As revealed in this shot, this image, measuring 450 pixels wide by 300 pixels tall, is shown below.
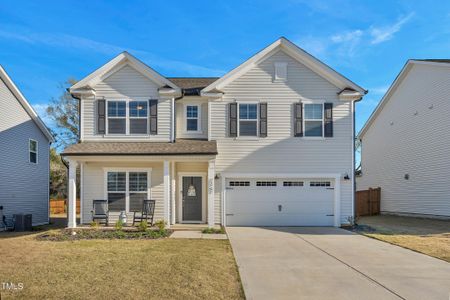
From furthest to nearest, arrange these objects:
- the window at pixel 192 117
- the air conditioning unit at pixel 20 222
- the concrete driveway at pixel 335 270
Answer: the window at pixel 192 117
the air conditioning unit at pixel 20 222
the concrete driveway at pixel 335 270

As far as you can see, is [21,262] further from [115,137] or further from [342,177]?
[342,177]

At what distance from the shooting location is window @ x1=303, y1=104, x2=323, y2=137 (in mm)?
15383

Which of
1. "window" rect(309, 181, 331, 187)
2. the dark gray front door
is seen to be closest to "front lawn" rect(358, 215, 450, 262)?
"window" rect(309, 181, 331, 187)

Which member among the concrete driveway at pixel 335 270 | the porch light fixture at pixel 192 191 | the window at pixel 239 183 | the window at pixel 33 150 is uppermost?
the window at pixel 33 150

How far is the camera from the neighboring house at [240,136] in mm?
14883

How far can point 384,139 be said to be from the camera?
75.7 ft

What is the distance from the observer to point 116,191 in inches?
584

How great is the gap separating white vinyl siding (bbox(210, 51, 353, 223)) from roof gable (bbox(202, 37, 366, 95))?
21 centimetres

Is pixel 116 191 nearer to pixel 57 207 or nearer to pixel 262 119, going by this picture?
pixel 262 119

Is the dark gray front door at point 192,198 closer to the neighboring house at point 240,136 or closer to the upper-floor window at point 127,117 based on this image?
the neighboring house at point 240,136

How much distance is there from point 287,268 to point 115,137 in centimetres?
966

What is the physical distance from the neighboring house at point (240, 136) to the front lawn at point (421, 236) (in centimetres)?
206

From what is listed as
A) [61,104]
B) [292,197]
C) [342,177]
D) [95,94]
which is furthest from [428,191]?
[61,104]

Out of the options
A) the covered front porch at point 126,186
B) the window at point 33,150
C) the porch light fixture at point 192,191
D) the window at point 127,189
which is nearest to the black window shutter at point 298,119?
the covered front porch at point 126,186
